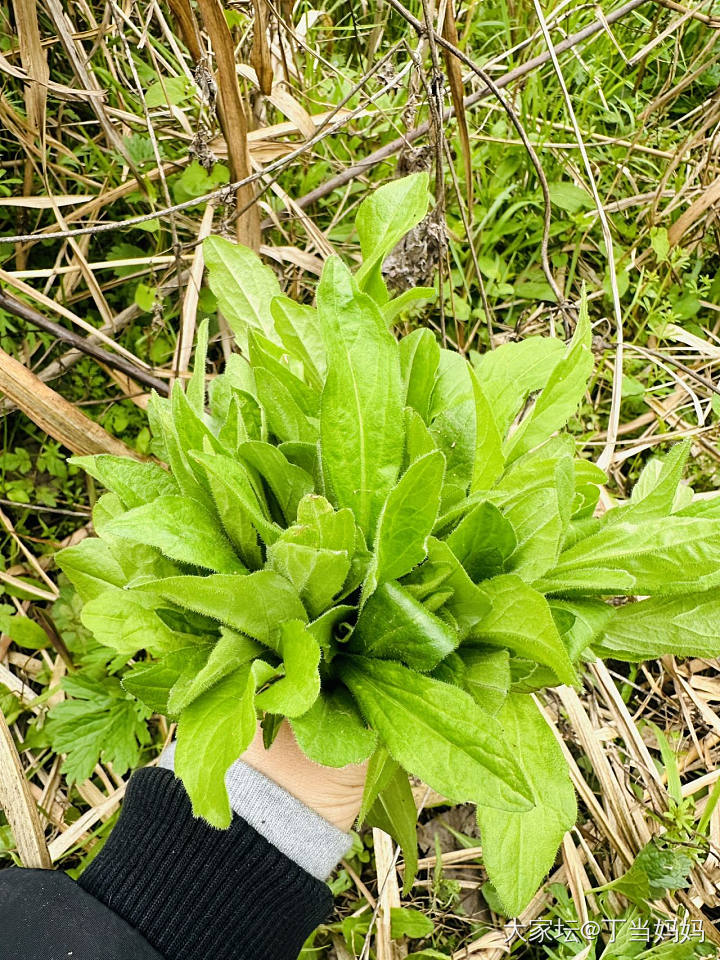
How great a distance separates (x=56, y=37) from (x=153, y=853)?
1614 millimetres

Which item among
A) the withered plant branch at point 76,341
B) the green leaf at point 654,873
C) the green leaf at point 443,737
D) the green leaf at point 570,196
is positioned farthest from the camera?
the green leaf at point 570,196

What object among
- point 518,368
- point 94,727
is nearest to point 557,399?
point 518,368

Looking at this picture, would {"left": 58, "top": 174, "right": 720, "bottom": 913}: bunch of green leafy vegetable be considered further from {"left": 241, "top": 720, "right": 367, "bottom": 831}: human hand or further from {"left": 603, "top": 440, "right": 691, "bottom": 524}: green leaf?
{"left": 241, "top": 720, "right": 367, "bottom": 831}: human hand

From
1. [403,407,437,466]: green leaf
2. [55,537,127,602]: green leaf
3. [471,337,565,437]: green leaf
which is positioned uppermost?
[403,407,437,466]: green leaf

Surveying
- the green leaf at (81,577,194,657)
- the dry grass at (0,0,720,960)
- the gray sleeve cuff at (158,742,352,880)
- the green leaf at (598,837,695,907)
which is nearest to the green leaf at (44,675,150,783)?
the dry grass at (0,0,720,960)

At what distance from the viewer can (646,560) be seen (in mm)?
857

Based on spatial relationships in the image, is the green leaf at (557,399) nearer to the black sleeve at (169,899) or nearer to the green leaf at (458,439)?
the green leaf at (458,439)

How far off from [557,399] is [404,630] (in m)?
0.46

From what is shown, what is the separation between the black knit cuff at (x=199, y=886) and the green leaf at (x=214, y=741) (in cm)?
33

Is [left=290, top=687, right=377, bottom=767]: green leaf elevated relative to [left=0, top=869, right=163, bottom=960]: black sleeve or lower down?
elevated

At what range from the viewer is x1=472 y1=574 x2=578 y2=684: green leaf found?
737 mm

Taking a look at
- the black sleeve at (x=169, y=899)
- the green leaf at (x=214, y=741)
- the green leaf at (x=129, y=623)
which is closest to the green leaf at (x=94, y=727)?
the black sleeve at (x=169, y=899)

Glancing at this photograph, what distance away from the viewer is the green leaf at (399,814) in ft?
3.38

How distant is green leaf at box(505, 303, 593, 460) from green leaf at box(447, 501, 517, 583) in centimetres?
23
